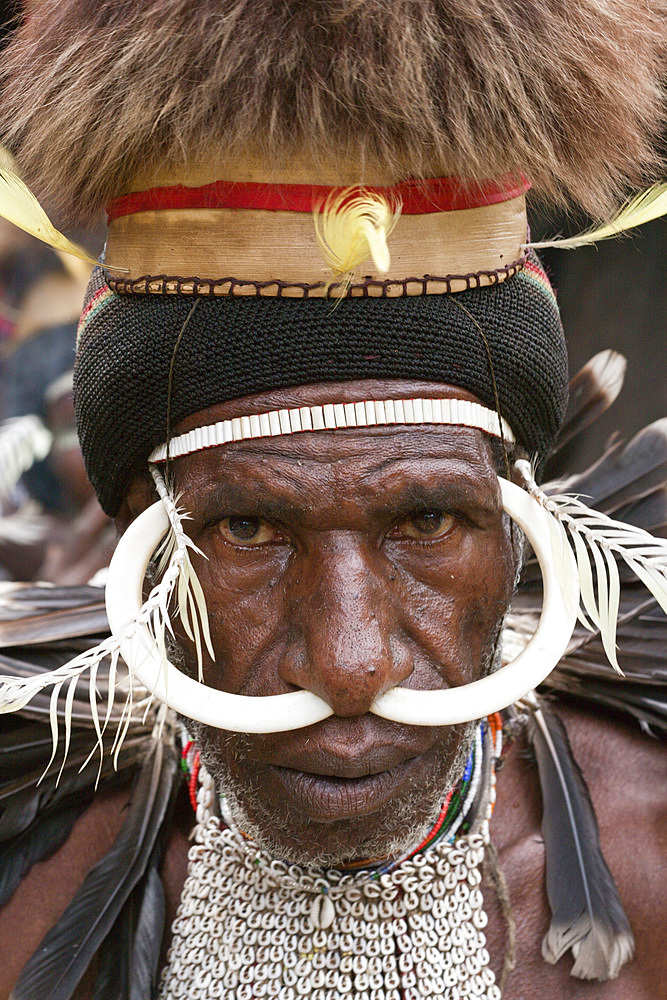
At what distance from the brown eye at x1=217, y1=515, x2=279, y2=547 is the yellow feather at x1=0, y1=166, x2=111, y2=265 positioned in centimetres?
54

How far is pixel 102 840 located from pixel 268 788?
0.75 metres

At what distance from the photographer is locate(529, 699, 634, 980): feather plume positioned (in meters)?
1.97

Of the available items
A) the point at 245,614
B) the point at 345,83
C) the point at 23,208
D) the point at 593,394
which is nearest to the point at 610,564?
the point at 245,614

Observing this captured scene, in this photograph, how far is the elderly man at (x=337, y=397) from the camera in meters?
1.57

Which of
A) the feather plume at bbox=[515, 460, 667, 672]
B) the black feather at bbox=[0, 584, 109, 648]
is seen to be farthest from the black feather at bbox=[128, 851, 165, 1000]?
the feather plume at bbox=[515, 460, 667, 672]

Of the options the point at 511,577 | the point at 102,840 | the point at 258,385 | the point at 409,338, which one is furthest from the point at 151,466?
the point at 102,840

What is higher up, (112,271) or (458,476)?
(112,271)

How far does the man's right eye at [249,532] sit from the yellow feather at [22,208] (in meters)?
0.54

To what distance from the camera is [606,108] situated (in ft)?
5.49

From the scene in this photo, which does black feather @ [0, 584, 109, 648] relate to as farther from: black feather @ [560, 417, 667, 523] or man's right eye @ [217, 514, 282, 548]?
black feather @ [560, 417, 667, 523]

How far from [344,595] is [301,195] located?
2.10ft

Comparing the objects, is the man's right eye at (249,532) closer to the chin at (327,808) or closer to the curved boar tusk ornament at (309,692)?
the curved boar tusk ornament at (309,692)

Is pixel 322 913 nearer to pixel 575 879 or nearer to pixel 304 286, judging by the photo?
pixel 575 879

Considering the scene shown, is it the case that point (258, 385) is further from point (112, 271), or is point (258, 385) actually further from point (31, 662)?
point (31, 662)
